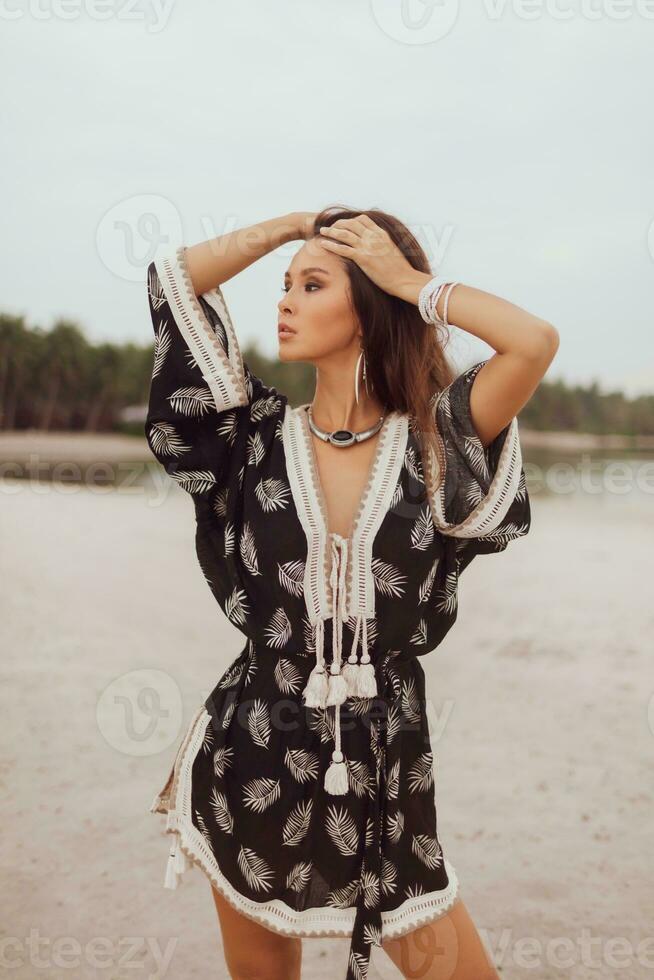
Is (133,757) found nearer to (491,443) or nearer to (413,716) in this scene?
(413,716)

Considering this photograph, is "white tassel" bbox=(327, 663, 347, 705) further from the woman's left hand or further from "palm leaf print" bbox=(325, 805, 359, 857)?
the woman's left hand

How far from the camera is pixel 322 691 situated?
1431mm

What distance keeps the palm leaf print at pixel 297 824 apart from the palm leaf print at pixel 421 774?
0.18 metres

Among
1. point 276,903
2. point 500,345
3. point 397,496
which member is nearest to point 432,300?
point 500,345

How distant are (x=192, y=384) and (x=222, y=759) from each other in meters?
0.66

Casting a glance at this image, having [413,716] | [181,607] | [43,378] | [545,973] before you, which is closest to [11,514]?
[43,378]

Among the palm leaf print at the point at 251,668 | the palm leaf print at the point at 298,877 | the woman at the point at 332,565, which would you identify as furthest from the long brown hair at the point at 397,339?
the palm leaf print at the point at 298,877

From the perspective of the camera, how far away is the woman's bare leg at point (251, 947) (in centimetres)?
153

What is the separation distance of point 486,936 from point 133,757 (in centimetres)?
186

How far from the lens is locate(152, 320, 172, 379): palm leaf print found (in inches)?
58.9

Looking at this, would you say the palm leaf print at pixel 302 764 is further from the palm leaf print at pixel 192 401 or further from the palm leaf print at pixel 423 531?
the palm leaf print at pixel 192 401

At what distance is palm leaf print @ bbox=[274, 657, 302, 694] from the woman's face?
549 mm

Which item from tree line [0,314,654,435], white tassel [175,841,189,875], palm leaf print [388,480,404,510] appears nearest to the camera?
palm leaf print [388,480,404,510]

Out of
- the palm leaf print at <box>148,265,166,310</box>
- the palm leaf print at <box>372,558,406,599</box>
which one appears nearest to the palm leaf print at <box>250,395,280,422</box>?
the palm leaf print at <box>148,265,166,310</box>
